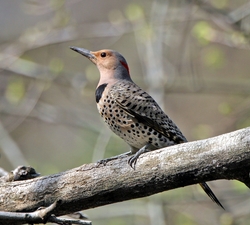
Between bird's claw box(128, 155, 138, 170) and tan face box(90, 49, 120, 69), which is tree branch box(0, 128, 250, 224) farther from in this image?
tan face box(90, 49, 120, 69)

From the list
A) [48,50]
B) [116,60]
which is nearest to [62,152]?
[48,50]

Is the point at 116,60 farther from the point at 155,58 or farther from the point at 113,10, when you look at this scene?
the point at 113,10

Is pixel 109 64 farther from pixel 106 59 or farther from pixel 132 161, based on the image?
pixel 132 161

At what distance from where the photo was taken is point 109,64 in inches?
181

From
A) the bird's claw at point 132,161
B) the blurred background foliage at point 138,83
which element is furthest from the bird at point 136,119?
the blurred background foliage at point 138,83

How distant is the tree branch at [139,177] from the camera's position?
2.60 m

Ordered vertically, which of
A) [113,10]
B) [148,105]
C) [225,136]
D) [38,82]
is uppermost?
[113,10]

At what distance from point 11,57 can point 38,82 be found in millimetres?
630

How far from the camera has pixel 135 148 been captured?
13.2 feet

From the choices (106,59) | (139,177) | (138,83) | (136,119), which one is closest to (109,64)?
(106,59)

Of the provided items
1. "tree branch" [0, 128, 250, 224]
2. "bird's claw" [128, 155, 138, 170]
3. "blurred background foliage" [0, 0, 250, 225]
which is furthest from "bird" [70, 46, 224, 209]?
"blurred background foliage" [0, 0, 250, 225]

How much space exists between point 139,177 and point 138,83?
3.58 metres

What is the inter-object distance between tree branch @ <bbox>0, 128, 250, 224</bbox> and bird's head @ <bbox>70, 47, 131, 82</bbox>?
159cm

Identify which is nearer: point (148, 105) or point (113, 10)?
point (148, 105)
